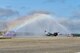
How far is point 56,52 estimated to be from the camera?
99.2ft

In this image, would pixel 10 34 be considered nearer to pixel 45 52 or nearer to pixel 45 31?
pixel 45 31

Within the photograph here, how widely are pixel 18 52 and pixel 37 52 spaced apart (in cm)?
240

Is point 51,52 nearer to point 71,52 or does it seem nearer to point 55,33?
point 71,52

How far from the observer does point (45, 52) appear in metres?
30.3

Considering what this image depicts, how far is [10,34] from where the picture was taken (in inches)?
3445

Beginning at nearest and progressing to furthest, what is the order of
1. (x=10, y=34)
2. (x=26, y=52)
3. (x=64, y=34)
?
1. (x=26, y=52)
2. (x=10, y=34)
3. (x=64, y=34)

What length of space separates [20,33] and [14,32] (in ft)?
27.0

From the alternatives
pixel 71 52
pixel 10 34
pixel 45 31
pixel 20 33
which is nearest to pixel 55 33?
pixel 45 31

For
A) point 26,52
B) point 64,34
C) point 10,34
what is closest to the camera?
point 26,52

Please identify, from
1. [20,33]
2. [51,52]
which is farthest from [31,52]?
[20,33]

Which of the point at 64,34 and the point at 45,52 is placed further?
the point at 64,34

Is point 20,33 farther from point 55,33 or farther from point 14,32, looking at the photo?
point 55,33

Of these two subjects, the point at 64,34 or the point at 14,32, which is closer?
the point at 14,32

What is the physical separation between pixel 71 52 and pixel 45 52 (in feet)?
10.8
